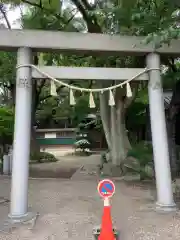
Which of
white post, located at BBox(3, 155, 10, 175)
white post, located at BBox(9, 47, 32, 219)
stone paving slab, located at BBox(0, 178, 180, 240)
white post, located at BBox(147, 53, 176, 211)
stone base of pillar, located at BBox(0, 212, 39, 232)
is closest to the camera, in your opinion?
stone paving slab, located at BBox(0, 178, 180, 240)

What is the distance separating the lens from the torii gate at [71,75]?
17.5 feet

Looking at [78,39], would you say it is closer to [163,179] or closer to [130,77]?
[130,77]

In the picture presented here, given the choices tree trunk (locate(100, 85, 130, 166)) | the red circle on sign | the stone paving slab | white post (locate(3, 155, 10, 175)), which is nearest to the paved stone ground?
the stone paving slab

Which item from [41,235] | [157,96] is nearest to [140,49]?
[157,96]

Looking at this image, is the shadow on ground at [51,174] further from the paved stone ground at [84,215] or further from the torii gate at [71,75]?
the torii gate at [71,75]

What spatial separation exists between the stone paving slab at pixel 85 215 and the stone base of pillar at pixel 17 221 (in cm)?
14

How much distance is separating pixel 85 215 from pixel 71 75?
9.88 feet

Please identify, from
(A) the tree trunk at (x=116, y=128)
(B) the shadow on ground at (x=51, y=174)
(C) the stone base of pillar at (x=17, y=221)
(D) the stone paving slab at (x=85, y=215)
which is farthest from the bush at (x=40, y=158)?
(C) the stone base of pillar at (x=17, y=221)

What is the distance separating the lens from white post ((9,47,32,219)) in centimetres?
520

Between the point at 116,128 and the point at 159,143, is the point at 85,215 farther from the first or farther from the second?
the point at 116,128

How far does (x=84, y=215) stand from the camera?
213 inches

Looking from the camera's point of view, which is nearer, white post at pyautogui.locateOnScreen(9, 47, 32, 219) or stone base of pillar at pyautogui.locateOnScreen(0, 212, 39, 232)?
stone base of pillar at pyautogui.locateOnScreen(0, 212, 39, 232)

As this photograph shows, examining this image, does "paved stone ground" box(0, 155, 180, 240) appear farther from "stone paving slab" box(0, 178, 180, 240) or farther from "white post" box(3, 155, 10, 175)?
"white post" box(3, 155, 10, 175)

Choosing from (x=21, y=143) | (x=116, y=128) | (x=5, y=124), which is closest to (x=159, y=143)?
(x=21, y=143)
